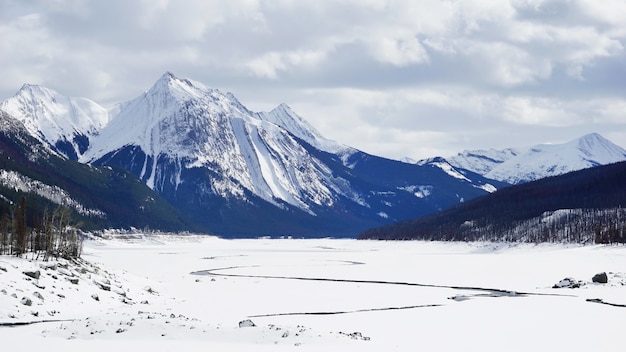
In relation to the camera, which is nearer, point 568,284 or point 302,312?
point 302,312

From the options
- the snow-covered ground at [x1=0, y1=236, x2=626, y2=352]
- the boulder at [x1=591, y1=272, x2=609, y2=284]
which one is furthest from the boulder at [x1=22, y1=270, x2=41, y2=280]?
the boulder at [x1=591, y1=272, x2=609, y2=284]

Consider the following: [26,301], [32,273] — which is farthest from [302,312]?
[32,273]

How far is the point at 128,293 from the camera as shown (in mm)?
68438

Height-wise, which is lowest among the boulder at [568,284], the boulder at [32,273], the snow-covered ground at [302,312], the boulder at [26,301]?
the snow-covered ground at [302,312]

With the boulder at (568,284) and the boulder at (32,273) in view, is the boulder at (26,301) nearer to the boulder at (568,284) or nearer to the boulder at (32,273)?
the boulder at (32,273)

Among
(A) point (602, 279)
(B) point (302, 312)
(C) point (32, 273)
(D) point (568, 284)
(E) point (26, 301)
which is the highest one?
(C) point (32, 273)

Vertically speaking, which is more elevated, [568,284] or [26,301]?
[568,284]

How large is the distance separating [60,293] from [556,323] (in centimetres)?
3800

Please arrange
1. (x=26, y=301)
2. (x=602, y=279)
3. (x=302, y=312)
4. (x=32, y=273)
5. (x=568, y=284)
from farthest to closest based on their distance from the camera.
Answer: (x=602, y=279)
(x=568, y=284)
(x=32, y=273)
(x=302, y=312)
(x=26, y=301)

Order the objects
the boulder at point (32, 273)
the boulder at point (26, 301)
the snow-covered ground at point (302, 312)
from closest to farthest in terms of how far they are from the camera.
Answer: the snow-covered ground at point (302, 312) < the boulder at point (26, 301) < the boulder at point (32, 273)

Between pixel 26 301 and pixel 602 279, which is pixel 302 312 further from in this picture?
pixel 602 279

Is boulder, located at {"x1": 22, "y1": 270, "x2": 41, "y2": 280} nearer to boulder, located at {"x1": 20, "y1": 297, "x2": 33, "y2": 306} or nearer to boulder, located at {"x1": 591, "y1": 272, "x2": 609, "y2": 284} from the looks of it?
boulder, located at {"x1": 20, "y1": 297, "x2": 33, "y2": 306}

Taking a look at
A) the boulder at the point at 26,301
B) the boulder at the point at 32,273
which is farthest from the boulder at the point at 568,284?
the boulder at the point at 26,301

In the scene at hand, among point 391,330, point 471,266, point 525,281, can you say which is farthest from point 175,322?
point 471,266
